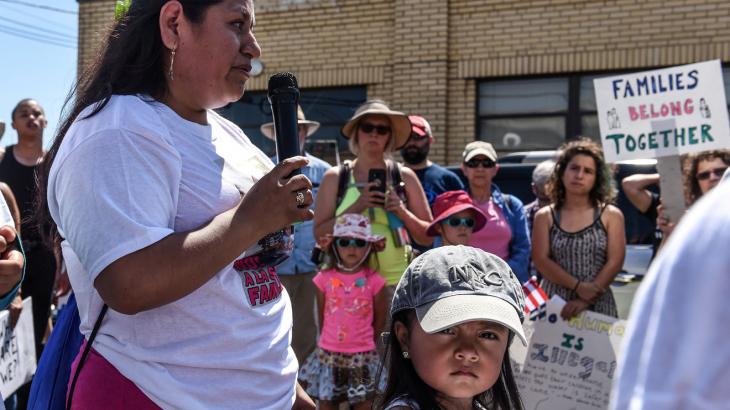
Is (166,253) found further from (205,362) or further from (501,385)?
(501,385)

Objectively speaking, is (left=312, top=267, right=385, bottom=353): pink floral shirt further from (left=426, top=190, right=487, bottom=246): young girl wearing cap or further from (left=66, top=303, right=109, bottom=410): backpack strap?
(left=66, top=303, right=109, bottom=410): backpack strap

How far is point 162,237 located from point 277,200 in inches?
10.1

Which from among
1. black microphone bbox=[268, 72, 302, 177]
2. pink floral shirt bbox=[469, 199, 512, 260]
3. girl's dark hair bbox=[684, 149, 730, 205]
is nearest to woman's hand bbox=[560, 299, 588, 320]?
pink floral shirt bbox=[469, 199, 512, 260]

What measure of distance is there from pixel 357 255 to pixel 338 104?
22.0 feet

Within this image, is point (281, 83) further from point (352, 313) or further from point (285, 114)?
point (352, 313)

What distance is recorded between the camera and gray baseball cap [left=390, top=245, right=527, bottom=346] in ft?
6.00

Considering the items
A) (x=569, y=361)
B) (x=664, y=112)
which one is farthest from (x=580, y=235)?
(x=664, y=112)

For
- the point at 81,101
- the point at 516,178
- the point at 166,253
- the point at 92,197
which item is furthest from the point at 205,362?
the point at 516,178

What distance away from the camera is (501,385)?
208 cm

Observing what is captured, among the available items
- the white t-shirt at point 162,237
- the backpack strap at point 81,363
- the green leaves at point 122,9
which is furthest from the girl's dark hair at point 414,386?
the green leaves at point 122,9

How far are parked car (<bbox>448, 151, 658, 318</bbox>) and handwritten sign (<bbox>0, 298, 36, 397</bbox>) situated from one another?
3357 mm

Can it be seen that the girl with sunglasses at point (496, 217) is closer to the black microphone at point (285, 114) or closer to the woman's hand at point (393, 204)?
the woman's hand at point (393, 204)

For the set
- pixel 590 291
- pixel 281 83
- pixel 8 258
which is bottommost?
pixel 590 291

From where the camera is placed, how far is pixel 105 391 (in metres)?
1.57
